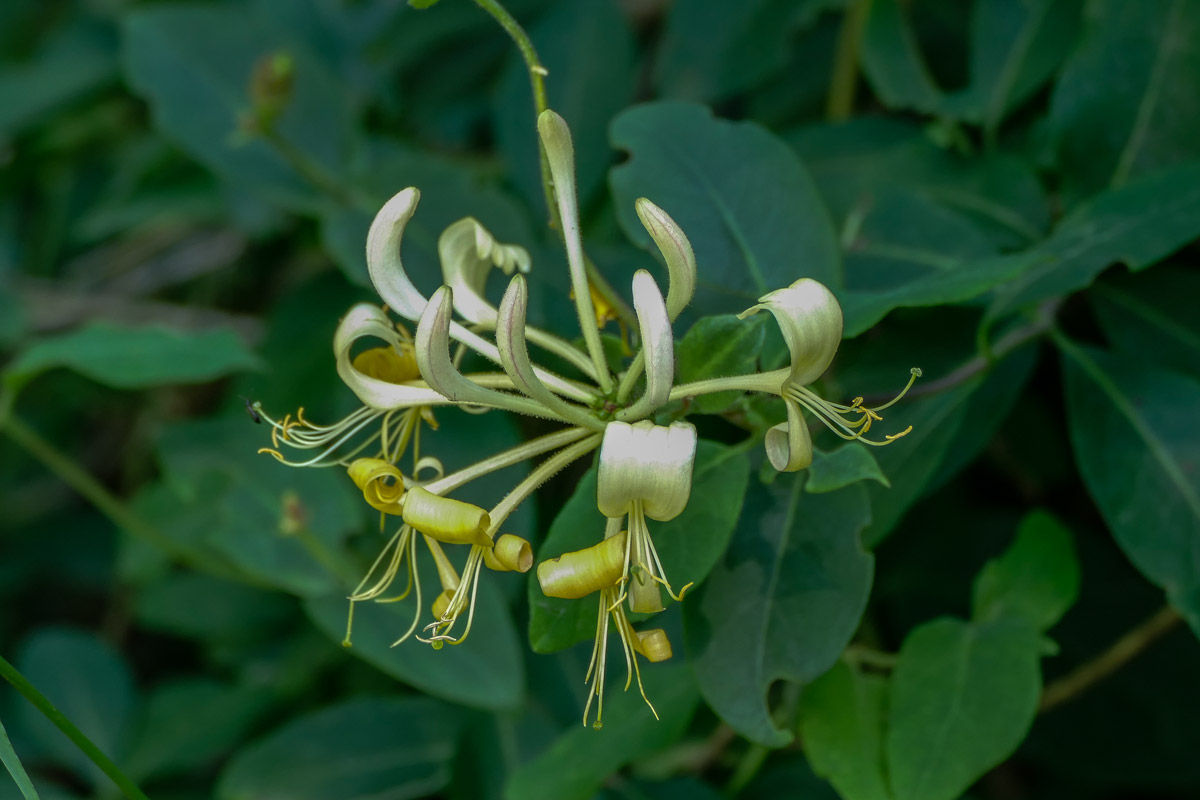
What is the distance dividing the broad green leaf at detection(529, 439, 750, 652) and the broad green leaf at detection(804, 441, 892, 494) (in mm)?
49

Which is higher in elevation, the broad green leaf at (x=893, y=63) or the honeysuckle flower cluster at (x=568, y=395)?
the honeysuckle flower cluster at (x=568, y=395)

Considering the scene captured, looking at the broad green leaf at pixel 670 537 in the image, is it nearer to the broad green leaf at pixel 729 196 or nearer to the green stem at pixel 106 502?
the broad green leaf at pixel 729 196

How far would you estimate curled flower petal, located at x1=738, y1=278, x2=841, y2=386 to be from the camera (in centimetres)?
49

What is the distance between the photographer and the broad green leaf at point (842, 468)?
550 millimetres

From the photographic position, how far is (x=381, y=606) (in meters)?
1.01

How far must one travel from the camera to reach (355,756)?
1012 millimetres

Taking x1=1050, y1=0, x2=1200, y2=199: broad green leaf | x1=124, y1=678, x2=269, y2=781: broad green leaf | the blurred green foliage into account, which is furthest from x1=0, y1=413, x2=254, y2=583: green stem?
x1=1050, y1=0, x2=1200, y2=199: broad green leaf

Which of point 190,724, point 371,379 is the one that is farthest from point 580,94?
point 190,724

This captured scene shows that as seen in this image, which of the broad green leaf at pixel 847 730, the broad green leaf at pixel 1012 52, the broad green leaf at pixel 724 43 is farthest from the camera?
the broad green leaf at pixel 724 43

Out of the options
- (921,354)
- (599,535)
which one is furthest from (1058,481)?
(599,535)

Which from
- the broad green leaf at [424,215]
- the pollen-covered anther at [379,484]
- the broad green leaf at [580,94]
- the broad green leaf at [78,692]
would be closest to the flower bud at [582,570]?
the pollen-covered anther at [379,484]

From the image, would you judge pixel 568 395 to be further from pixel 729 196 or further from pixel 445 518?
pixel 729 196

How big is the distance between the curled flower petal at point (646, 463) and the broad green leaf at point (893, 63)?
65 cm

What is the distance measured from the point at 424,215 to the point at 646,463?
2.11 feet
